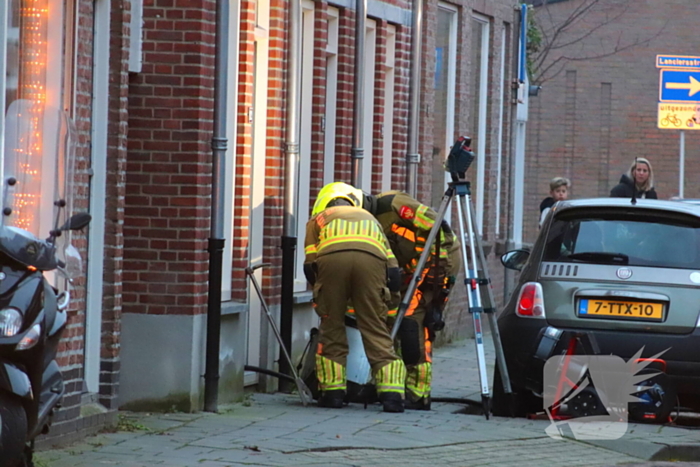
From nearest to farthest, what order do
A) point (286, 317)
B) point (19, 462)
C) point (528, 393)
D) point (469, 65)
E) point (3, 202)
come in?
point (3, 202), point (19, 462), point (528, 393), point (286, 317), point (469, 65)

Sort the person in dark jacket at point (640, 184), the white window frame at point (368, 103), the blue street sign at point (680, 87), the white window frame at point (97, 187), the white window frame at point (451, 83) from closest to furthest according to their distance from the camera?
the white window frame at point (97, 187) < the white window frame at point (368, 103) < the person in dark jacket at point (640, 184) < the white window frame at point (451, 83) < the blue street sign at point (680, 87)

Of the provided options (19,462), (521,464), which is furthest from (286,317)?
(19,462)

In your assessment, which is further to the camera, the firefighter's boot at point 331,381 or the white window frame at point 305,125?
the white window frame at point 305,125

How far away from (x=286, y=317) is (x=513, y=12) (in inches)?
392

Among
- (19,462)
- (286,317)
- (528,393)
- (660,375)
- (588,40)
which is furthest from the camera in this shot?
(588,40)

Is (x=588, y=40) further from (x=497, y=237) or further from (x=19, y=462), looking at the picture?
(x=19, y=462)

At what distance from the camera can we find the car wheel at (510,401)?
11234mm

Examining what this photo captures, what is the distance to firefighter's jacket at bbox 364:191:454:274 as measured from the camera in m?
11.4

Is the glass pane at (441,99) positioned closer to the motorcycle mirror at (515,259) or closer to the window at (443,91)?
the window at (443,91)

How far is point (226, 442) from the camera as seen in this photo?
913 centimetres

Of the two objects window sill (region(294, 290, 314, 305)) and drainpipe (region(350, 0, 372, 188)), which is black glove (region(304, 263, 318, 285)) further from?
drainpipe (region(350, 0, 372, 188))

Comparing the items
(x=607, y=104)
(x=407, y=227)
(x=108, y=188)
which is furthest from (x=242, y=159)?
(x=607, y=104)

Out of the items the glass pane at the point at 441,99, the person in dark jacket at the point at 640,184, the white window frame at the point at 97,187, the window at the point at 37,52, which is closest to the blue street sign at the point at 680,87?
the person in dark jacket at the point at 640,184

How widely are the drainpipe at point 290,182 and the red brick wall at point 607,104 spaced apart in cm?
1830
